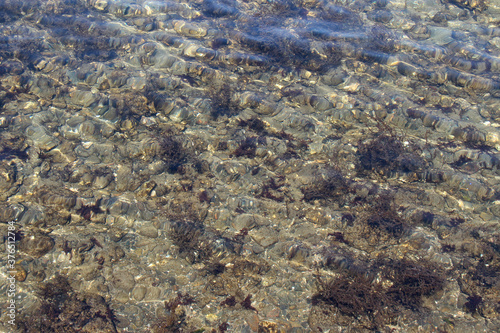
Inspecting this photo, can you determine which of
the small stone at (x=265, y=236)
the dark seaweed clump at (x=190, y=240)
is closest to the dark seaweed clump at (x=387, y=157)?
the small stone at (x=265, y=236)

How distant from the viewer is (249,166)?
19.8 feet

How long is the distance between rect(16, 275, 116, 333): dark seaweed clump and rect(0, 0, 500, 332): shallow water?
0.02 m

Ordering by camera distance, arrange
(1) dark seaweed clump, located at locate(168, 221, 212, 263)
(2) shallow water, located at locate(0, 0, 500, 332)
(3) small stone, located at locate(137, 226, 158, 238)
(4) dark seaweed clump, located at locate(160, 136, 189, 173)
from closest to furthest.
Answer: (2) shallow water, located at locate(0, 0, 500, 332), (1) dark seaweed clump, located at locate(168, 221, 212, 263), (3) small stone, located at locate(137, 226, 158, 238), (4) dark seaweed clump, located at locate(160, 136, 189, 173)

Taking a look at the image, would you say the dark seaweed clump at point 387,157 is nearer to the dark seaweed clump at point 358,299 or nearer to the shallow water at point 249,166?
the shallow water at point 249,166

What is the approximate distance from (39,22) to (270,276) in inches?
318

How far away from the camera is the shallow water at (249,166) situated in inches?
179

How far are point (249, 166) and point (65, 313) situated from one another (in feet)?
11.3

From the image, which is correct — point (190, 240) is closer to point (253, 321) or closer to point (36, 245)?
point (253, 321)

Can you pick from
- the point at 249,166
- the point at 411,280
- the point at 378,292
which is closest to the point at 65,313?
the point at 249,166

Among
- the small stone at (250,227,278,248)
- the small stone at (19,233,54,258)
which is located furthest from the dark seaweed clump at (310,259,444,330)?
the small stone at (19,233,54,258)

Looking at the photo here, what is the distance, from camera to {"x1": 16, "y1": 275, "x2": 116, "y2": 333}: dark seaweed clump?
13.7 ft

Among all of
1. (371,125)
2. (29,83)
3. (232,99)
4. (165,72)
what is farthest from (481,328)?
(29,83)

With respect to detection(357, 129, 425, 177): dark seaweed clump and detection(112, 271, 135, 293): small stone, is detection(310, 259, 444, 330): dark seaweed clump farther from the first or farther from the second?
detection(112, 271, 135, 293): small stone

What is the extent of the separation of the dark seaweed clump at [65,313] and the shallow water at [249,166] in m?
0.02
